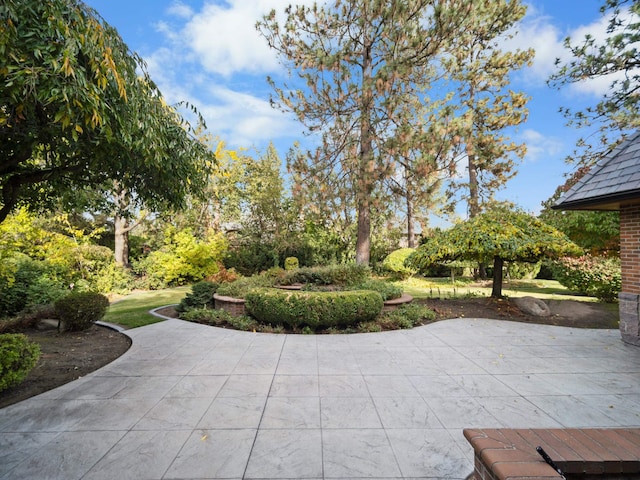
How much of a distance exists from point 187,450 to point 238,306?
488 centimetres

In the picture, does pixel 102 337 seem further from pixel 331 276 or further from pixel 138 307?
pixel 331 276

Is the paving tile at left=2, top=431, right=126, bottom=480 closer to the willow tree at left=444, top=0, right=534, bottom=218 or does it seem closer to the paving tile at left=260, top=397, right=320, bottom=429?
the paving tile at left=260, top=397, right=320, bottom=429

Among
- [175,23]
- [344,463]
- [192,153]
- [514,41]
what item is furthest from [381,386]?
[514,41]

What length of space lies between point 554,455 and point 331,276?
22.5ft

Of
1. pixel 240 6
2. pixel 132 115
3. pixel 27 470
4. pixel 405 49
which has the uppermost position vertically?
pixel 405 49

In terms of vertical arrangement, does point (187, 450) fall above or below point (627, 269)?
below

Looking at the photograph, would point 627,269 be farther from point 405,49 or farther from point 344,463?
point 405,49

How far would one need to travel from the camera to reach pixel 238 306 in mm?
7324

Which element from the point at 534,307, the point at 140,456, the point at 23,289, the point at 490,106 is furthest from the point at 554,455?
the point at 490,106

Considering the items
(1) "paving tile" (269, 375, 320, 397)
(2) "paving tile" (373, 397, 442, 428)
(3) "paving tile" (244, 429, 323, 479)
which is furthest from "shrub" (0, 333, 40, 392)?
(2) "paving tile" (373, 397, 442, 428)

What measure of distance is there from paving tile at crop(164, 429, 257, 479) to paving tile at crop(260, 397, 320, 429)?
0.24 m

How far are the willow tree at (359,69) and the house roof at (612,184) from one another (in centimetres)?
517

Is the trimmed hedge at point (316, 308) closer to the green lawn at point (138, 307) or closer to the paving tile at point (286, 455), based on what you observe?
the green lawn at point (138, 307)

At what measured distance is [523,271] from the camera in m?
16.5
